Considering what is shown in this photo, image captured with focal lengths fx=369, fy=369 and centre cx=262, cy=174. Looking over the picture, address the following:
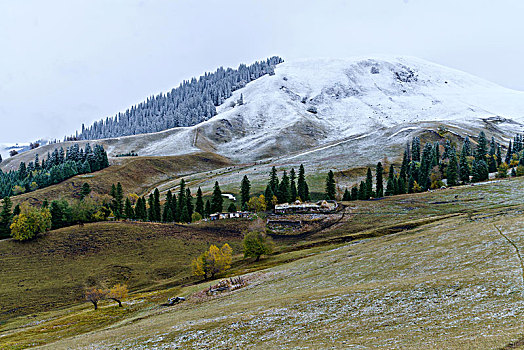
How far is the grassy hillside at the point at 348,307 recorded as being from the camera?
26359mm

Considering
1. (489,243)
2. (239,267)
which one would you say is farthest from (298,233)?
(489,243)

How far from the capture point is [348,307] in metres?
35.3

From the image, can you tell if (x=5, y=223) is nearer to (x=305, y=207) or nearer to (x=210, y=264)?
(x=210, y=264)

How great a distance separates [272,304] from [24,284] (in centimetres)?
6553

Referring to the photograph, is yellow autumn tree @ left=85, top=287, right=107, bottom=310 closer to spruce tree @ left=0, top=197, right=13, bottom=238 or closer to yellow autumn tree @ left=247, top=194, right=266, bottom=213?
spruce tree @ left=0, top=197, right=13, bottom=238

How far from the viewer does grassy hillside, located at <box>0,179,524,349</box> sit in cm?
2636

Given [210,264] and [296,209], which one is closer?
[210,264]

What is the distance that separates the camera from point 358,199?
462 ft

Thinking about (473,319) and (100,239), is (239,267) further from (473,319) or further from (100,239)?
(473,319)

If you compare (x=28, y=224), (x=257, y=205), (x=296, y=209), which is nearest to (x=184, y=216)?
(x=257, y=205)

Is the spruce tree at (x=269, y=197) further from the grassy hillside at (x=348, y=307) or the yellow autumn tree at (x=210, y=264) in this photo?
the yellow autumn tree at (x=210, y=264)

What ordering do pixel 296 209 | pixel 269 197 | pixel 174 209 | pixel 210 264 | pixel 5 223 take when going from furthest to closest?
pixel 269 197, pixel 174 209, pixel 296 209, pixel 5 223, pixel 210 264

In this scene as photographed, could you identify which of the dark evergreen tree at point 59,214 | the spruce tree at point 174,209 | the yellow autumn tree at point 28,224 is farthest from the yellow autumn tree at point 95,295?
the spruce tree at point 174,209

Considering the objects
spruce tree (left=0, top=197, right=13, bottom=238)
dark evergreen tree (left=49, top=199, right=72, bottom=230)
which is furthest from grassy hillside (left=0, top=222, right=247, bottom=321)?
spruce tree (left=0, top=197, right=13, bottom=238)
